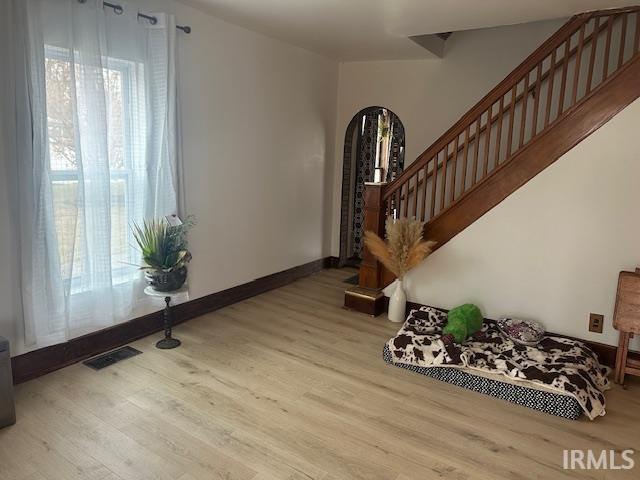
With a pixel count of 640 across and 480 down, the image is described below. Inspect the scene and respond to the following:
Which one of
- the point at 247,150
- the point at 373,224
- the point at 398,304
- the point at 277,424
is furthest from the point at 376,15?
the point at 277,424

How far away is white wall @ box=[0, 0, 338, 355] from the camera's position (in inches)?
144

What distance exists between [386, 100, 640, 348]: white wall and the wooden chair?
1.02 ft

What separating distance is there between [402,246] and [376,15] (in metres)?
1.81

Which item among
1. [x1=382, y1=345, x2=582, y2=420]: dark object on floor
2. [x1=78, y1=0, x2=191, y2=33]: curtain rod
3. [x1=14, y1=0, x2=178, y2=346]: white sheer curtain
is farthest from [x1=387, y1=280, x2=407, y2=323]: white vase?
[x1=78, y1=0, x2=191, y2=33]: curtain rod

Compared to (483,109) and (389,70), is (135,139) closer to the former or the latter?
(483,109)

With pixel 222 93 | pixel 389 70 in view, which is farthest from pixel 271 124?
pixel 389 70

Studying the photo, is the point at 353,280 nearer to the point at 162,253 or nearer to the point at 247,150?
the point at 247,150

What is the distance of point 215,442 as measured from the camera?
2293 millimetres

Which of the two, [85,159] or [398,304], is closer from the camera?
[85,159]

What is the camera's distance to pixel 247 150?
4.25 m

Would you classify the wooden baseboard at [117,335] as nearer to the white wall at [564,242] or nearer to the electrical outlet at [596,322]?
the white wall at [564,242]

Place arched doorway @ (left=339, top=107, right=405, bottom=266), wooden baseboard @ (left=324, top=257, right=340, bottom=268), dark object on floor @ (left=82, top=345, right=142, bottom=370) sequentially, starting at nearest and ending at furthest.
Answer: dark object on floor @ (left=82, top=345, right=142, bottom=370) < arched doorway @ (left=339, top=107, right=405, bottom=266) < wooden baseboard @ (left=324, top=257, right=340, bottom=268)

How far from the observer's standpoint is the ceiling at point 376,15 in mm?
3119

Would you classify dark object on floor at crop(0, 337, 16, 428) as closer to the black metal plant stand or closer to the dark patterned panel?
the black metal plant stand
